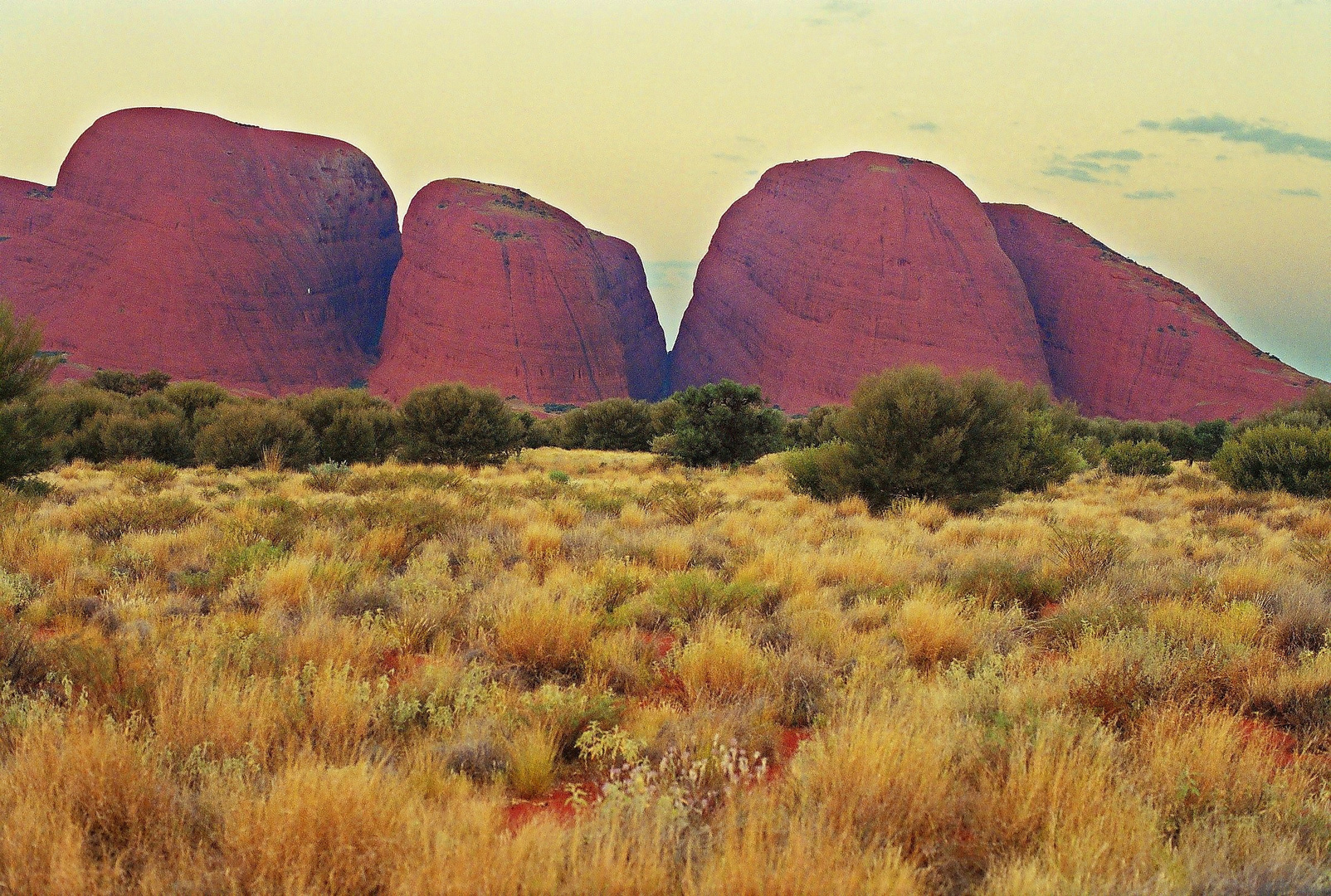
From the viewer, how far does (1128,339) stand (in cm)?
7425

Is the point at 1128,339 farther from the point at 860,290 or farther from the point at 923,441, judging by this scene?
the point at 923,441

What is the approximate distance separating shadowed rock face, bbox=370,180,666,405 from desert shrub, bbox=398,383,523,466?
185 feet

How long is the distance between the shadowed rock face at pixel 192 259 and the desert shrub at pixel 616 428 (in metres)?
52.7

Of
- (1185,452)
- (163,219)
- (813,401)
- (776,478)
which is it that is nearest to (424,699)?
(776,478)

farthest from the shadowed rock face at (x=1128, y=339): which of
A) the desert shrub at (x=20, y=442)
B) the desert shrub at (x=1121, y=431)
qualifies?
the desert shrub at (x=20, y=442)

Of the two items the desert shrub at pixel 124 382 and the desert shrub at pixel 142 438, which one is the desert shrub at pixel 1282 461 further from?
the desert shrub at pixel 124 382

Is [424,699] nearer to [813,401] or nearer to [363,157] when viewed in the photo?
[813,401]

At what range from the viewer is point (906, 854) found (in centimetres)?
253

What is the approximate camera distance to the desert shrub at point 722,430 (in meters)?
21.2

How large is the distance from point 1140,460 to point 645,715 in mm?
21419

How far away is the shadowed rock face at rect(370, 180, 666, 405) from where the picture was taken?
77250 mm

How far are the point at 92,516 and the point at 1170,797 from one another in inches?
360

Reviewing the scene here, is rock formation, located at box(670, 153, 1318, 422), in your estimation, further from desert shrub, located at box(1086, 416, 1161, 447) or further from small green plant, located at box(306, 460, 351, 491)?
small green plant, located at box(306, 460, 351, 491)

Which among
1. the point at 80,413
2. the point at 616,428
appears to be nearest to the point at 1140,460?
the point at 616,428
